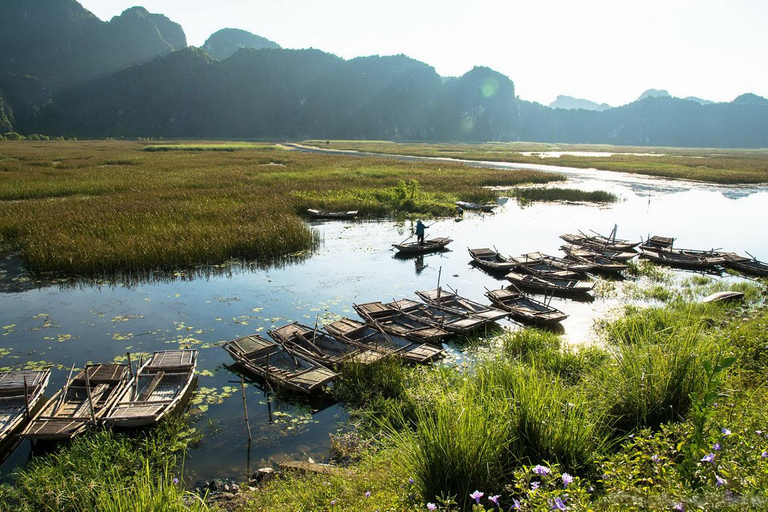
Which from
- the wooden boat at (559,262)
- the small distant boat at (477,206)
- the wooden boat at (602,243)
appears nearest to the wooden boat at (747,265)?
the wooden boat at (602,243)

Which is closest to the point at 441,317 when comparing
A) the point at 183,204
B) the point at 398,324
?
the point at 398,324

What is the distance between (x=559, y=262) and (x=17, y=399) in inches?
726

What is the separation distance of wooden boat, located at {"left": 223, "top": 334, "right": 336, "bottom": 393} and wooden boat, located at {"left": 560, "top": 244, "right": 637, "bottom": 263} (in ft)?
47.6

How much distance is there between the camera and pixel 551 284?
55.2 feet

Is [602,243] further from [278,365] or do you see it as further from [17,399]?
[17,399]

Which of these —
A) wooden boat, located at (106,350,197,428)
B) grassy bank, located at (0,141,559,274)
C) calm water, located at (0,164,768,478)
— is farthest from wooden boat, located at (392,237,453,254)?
wooden boat, located at (106,350,197,428)

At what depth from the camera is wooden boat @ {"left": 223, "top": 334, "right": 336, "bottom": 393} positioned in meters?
9.79

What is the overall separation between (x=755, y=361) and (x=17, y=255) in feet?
86.9

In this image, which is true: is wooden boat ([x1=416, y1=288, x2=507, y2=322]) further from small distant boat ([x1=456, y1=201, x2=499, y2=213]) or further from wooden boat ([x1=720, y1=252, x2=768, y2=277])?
small distant boat ([x1=456, y1=201, x2=499, y2=213])

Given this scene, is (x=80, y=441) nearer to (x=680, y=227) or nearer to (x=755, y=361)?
(x=755, y=361)

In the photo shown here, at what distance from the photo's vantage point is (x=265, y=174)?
4456 centimetres

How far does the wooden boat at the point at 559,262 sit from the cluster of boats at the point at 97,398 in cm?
1419

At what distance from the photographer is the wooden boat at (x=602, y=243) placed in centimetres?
2178

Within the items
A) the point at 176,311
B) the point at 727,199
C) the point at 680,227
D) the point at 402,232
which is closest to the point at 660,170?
the point at 727,199
